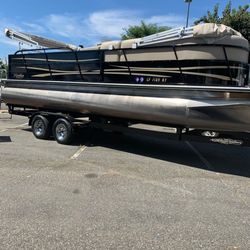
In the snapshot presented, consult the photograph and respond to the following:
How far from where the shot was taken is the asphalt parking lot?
178 inches

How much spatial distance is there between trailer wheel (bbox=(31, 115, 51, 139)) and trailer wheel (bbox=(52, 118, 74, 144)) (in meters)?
0.29

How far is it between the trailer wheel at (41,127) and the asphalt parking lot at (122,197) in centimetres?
81

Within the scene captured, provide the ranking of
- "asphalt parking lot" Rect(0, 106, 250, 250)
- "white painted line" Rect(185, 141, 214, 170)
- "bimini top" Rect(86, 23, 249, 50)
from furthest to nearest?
"white painted line" Rect(185, 141, 214, 170) < "bimini top" Rect(86, 23, 249, 50) < "asphalt parking lot" Rect(0, 106, 250, 250)

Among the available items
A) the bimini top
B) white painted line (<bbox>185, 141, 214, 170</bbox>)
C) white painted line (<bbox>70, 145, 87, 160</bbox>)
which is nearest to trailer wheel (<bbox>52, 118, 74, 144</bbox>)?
white painted line (<bbox>70, 145, 87, 160</bbox>)

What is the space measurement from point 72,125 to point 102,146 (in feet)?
3.01

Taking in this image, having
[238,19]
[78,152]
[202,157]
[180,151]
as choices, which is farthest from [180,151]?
[238,19]

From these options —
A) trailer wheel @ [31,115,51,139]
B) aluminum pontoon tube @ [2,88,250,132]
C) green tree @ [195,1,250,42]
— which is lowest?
trailer wheel @ [31,115,51,139]

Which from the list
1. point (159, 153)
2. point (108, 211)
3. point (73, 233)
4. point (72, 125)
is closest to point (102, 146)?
point (72, 125)

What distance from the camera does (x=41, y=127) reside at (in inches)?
436

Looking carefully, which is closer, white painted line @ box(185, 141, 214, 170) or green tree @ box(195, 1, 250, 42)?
white painted line @ box(185, 141, 214, 170)

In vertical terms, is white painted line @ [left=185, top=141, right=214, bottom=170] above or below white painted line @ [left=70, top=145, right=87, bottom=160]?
above

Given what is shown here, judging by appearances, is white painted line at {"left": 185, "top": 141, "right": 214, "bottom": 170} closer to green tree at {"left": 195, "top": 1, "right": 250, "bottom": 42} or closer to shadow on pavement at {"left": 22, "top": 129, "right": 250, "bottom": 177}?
shadow on pavement at {"left": 22, "top": 129, "right": 250, "bottom": 177}

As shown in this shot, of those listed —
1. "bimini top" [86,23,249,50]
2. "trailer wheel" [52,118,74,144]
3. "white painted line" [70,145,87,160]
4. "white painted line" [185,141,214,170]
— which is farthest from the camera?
"trailer wheel" [52,118,74,144]

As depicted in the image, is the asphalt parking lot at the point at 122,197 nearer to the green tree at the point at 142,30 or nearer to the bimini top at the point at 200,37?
the bimini top at the point at 200,37
